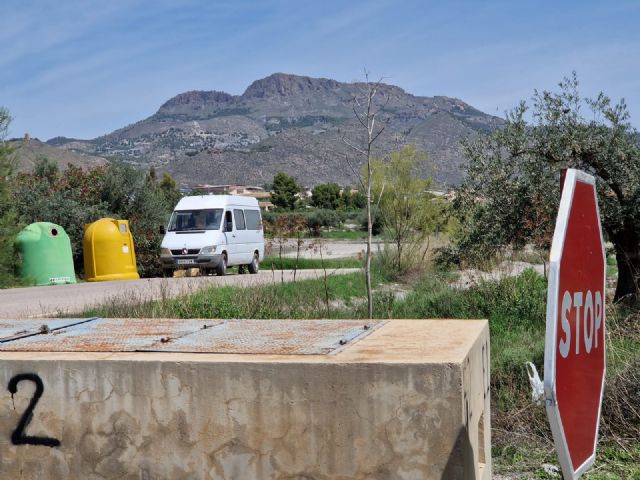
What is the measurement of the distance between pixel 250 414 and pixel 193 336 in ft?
3.16

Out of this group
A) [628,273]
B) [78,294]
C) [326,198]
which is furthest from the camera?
[326,198]

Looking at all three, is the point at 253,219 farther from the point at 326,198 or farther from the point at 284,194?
the point at 326,198

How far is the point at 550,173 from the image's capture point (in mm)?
11805

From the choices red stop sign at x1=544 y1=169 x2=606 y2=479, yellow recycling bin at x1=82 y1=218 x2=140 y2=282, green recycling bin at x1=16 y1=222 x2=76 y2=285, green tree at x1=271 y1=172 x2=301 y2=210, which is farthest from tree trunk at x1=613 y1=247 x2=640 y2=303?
green tree at x1=271 y1=172 x2=301 y2=210

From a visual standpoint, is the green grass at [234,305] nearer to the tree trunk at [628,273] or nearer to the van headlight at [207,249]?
the tree trunk at [628,273]

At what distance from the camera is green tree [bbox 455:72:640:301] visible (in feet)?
37.9

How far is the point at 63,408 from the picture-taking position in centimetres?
386

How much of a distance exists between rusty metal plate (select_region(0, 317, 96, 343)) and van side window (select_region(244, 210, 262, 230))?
17131mm

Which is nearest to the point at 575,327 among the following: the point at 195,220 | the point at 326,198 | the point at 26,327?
the point at 26,327

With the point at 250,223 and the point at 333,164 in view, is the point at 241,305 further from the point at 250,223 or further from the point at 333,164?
the point at 333,164

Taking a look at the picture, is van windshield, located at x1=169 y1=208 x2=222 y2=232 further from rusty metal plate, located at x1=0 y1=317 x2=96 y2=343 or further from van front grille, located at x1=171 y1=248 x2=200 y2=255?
rusty metal plate, located at x1=0 y1=317 x2=96 y2=343

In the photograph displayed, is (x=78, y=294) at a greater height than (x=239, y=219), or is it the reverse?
(x=239, y=219)

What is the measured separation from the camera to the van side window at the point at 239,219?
71.8 feet

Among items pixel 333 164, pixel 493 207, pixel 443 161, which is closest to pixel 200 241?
pixel 493 207
